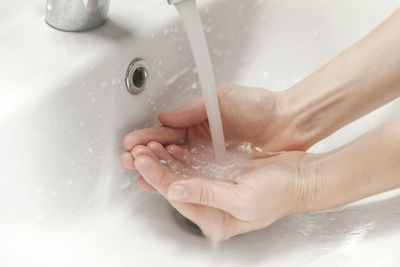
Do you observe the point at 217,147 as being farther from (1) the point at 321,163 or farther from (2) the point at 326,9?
(2) the point at 326,9

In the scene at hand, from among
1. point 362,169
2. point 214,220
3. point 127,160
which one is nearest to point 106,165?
point 127,160

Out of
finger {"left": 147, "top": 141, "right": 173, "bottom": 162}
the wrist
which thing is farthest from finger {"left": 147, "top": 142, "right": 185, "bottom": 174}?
the wrist

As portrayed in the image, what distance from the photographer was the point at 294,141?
734 mm

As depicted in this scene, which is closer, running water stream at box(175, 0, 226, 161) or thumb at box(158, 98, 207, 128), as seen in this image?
running water stream at box(175, 0, 226, 161)

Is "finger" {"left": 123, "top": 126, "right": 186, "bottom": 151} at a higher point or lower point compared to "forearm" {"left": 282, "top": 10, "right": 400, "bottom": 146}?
lower

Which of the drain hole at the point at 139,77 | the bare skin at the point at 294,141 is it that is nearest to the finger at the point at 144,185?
the bare skin at the point at 294,141

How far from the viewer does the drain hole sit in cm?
69

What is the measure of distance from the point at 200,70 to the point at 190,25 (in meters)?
0.05

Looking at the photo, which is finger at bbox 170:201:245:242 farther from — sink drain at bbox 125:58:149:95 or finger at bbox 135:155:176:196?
sink drain at bbox 125:58:149:95

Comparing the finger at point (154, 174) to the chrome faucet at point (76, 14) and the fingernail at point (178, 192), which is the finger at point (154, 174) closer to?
the fingernail at point (178, 192)

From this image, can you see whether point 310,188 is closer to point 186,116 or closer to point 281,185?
point 281,185

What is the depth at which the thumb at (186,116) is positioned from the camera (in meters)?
0.70

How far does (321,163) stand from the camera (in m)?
0.63

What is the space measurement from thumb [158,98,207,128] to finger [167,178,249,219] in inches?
4.9
